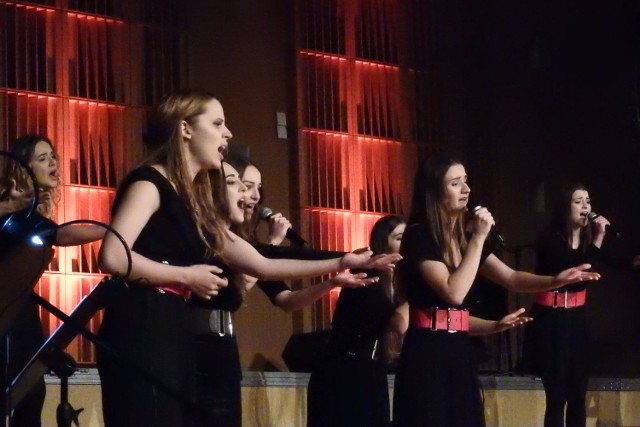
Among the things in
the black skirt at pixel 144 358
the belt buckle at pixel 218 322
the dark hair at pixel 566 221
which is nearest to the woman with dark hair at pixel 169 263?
the black skirt at pixel 144 358

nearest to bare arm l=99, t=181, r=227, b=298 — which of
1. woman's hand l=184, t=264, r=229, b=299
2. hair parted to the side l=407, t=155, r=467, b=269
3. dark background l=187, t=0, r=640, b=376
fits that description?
woman's hand l=184, t=264, r=229, b=299

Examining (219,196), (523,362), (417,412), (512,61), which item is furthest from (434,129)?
(219,196)

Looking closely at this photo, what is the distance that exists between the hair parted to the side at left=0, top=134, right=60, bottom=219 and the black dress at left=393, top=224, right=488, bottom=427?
1.12 meters

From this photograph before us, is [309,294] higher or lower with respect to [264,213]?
lower

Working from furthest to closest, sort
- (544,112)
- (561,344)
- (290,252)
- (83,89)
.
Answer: (544,112), (83,89), (561,344), (290,252)

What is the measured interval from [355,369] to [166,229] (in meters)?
1.77

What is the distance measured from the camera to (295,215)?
6762 mm

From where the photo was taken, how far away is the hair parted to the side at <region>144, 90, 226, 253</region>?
8.46 feet

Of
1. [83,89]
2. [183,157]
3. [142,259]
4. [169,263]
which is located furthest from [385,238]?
[83,89]

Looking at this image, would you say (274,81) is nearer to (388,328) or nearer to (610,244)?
(610,244)

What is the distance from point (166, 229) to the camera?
251cm

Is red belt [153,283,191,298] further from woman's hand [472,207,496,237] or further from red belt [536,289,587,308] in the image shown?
red belt [536,289,587,308]

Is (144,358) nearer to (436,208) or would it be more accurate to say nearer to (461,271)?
(461,271)

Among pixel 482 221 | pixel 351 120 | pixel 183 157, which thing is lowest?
pixel 482 221
